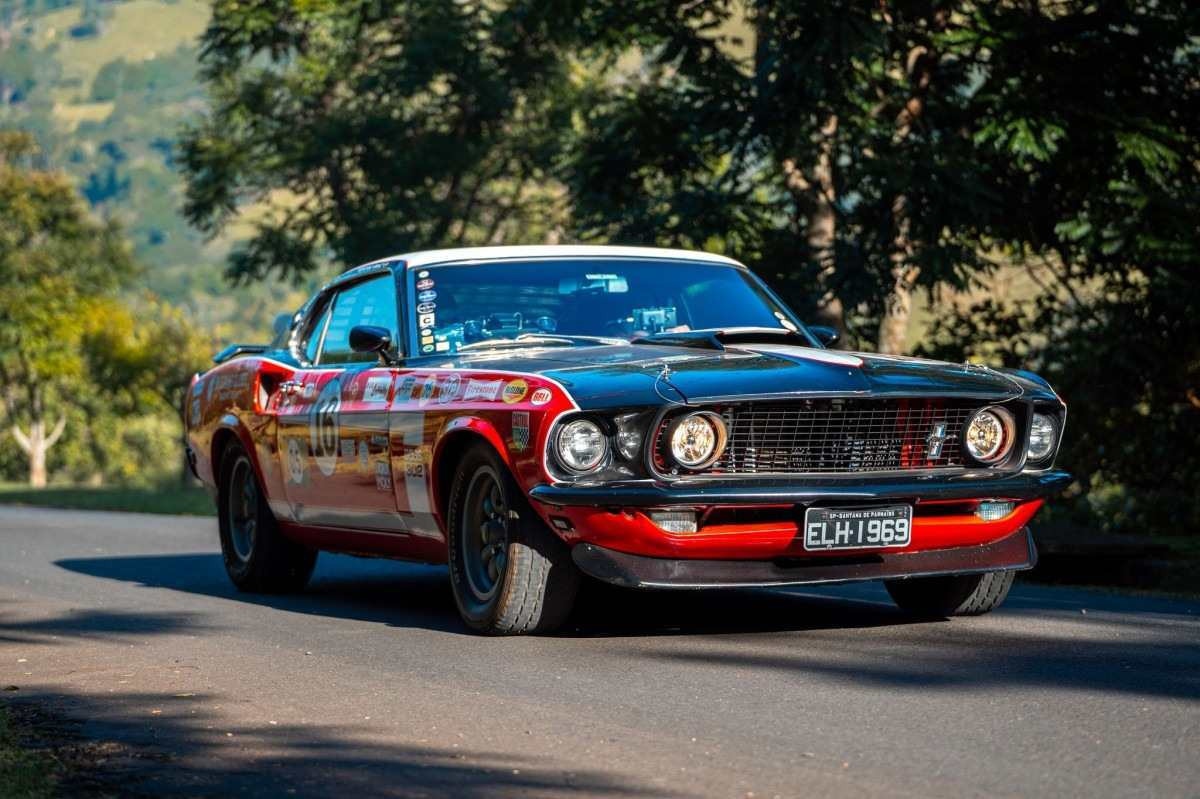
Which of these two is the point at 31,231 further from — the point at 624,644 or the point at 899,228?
the point at 624,644

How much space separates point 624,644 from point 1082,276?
1453 centimetres

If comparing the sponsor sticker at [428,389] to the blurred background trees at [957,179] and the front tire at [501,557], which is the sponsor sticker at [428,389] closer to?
the front tire at [501,557]

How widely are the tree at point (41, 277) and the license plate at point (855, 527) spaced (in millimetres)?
59709

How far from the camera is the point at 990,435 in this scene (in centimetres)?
796

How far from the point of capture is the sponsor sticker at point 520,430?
7.41 m

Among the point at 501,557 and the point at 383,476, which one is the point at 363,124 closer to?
the point at 383,476

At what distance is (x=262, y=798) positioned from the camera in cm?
485

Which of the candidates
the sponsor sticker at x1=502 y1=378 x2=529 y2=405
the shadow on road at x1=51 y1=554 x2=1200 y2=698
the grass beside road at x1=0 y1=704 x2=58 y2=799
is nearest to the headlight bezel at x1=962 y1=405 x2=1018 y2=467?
the shadow on road at x1=51 y1=554 x2=1200 y2=698

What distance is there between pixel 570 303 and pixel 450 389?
0.98 metres

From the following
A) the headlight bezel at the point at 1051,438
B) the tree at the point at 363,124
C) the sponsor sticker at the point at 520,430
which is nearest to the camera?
the sponsor sticker at the point at 520,430

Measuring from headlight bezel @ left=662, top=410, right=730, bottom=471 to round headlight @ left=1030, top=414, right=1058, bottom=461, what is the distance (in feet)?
4.85

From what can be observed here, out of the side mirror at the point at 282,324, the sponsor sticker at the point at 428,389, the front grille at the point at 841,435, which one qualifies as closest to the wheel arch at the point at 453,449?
the sponsor sticker at the point at 428,389

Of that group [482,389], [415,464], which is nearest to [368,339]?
[415,464]

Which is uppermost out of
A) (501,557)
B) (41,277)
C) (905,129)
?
(905,129)
